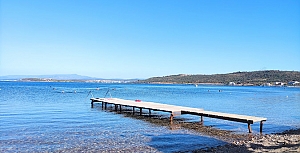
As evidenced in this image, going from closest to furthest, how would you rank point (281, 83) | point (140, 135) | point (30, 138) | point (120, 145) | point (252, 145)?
point (252, 145), point (120, 145), point (30, 138), point (140, 135), point (281, 83)

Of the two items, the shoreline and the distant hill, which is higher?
the distant hill

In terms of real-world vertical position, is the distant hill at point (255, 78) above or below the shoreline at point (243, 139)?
above

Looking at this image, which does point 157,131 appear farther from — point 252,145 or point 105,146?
point 252,145

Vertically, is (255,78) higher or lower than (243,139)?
higher

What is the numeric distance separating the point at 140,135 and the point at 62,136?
4.18 metres

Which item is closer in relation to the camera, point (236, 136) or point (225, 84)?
point (236, 136)

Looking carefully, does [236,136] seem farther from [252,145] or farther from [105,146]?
[105,146]

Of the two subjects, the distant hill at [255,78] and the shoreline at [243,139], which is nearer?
the shoreline at [243,139]

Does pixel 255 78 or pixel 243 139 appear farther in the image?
pixel 255 78

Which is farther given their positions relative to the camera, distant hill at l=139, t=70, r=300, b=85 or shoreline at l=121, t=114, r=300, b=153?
distant hill at l=139, t=70, r=300, b=85

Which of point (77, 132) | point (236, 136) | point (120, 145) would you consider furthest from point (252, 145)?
point (77, 132)

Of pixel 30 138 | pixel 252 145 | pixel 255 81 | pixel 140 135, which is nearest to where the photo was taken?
pixel 252 145

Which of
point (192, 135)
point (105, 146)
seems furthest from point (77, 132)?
point (192, 135)

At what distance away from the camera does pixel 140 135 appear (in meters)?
16.1
